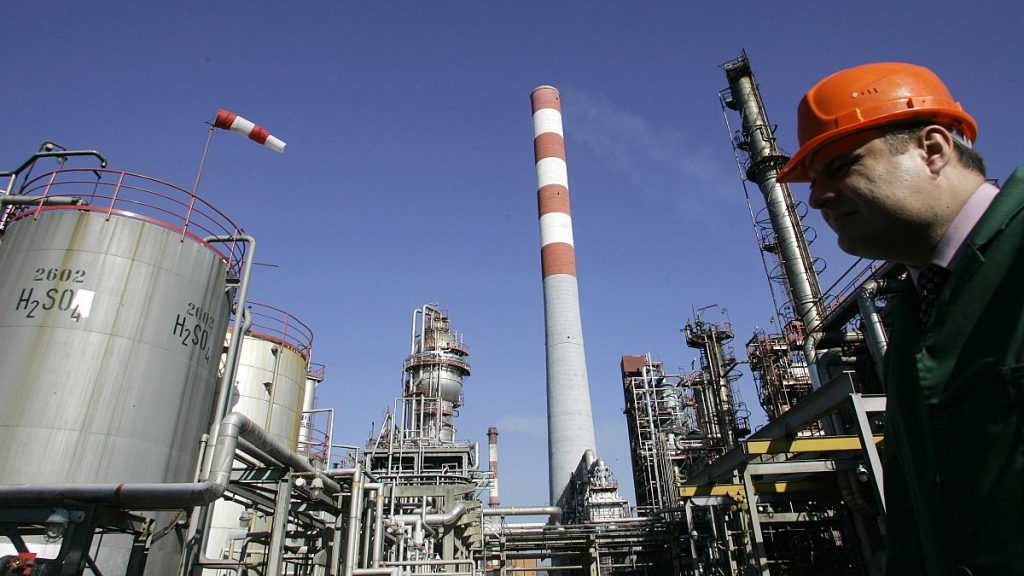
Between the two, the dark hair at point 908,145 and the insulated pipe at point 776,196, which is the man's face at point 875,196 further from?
the insulated pipe at point 776,196

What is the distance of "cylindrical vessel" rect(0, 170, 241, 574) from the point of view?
794 cm

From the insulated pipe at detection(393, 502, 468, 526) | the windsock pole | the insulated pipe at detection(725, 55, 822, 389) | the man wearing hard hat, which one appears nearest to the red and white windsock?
the windsock pole

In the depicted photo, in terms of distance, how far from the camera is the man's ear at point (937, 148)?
1.46m

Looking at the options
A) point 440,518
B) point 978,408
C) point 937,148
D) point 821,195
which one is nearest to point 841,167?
point 821,195

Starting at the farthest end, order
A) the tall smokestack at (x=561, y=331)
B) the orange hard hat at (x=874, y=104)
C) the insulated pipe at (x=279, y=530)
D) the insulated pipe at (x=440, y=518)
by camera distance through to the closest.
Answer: the tall smokestack at (x=561, y=331) < the insulated pipe at (x=440, y=518) < the insulated pipe at (x=279, y=530) < the orange hard hat at (x=874, y=104)

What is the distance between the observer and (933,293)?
148 cm

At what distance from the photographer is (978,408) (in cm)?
113

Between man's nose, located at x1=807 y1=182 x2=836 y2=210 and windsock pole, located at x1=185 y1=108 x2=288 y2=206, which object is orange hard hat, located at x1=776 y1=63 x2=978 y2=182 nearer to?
man's nose, located at x1=807 y1=182 x2=836 y2=210

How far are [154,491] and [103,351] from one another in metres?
2.69

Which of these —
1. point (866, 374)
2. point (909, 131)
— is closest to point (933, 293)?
point (909, 131)

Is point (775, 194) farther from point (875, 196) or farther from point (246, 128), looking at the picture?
point (875, 196)

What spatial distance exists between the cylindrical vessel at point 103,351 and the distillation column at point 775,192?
2207cm

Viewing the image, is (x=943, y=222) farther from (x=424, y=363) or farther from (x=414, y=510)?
(x=424, y=363)

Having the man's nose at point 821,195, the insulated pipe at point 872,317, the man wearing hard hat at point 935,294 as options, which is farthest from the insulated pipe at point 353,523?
the insulated pipe at point 872,317
